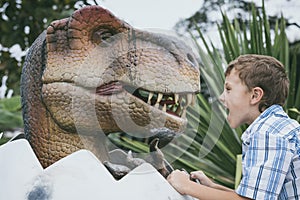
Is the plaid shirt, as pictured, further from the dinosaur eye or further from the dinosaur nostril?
the dinosaur eye

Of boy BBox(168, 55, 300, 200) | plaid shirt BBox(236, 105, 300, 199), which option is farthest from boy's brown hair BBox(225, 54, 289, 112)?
plaid shirt BBox(236, 105, 300, 199)

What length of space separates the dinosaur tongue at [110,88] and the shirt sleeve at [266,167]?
0.35 metres

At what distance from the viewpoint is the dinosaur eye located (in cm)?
138

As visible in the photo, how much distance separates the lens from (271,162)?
1.26m

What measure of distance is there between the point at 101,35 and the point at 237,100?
15.0 inches

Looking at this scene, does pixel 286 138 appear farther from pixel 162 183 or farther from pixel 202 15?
pixel 202 15

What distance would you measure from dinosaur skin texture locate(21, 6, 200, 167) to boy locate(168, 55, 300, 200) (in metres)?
0.13

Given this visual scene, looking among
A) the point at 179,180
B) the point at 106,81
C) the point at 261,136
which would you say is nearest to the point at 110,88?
the point at 106,81

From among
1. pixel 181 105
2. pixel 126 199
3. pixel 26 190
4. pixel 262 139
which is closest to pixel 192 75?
pixel 181 105

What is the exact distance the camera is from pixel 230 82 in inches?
57.1

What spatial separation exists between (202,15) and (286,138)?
7088 mm

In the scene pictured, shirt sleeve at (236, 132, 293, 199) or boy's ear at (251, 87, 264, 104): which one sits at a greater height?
boy's ear at (251, 87, 264, 104)

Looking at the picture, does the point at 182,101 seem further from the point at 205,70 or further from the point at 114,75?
the point at 205,70

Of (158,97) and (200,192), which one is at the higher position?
(158,97)
